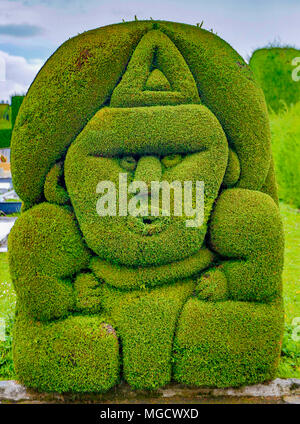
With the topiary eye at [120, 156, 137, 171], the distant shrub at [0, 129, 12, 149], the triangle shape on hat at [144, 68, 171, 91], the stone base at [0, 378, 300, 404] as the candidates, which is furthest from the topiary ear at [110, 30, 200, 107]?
the distant shrub at [0, 129, 12, 149]

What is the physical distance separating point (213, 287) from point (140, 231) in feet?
2.54

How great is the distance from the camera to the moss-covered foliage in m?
13.9

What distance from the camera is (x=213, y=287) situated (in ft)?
10.6

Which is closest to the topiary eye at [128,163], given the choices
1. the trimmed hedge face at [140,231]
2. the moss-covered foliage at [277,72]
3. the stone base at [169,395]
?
the trimmed hedge face at [140,231]

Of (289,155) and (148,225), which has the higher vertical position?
(289,155)

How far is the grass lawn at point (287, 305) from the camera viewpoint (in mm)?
3590

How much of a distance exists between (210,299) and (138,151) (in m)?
1.36

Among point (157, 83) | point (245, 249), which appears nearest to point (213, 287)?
point (245, 249)

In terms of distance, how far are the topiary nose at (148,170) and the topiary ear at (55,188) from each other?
2.16 feet

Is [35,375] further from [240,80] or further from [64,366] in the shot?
[240,80]

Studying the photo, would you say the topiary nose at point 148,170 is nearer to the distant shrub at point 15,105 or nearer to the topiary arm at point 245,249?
the topiary arm at point 245,249

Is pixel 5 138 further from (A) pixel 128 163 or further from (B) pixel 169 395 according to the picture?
(B) pixel 169 395
